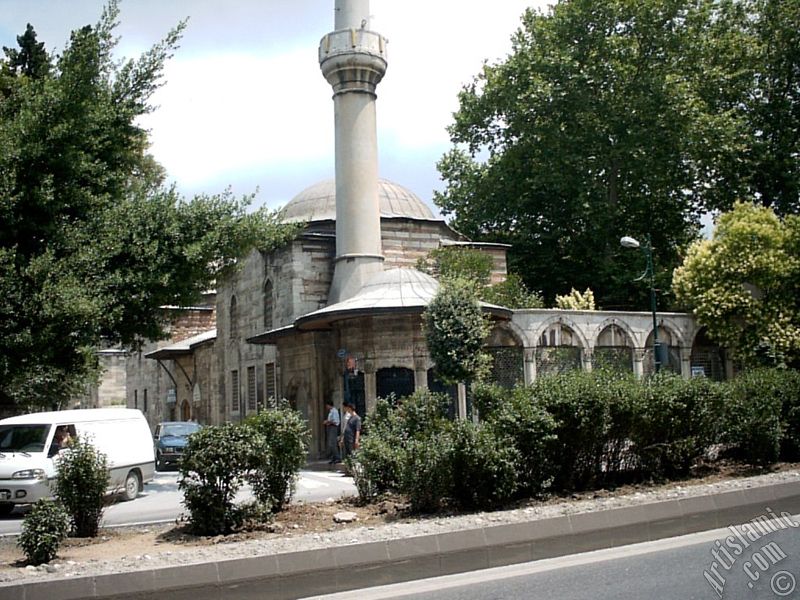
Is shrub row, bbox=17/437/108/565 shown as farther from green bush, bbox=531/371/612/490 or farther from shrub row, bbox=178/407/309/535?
green bush, bbox=531/371/612/490

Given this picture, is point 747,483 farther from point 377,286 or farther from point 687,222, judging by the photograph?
point 687,222

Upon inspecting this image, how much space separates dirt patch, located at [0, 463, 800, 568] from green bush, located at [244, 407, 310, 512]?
33cm

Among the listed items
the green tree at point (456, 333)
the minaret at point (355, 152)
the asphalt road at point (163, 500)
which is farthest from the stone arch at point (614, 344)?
the asphalt road at point (163, 500)

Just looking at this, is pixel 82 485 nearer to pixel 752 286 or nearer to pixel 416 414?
pixel 416 414

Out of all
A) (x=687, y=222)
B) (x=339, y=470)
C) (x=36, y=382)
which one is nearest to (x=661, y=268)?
(x=687, y=222)

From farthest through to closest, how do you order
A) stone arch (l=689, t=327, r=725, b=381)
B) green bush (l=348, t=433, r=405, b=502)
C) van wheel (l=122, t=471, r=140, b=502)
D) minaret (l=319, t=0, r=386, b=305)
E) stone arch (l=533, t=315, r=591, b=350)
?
stone arch (l=689, t=327, r=725, b=381) < minaret (l=319, t=0, r=386, b=305) < stone arch (l=533, t=315, r=591, b=350) < van wheel (l=122, t=471, r=140, b=502) < green bush (l=348, t=433, r=405, b=502)

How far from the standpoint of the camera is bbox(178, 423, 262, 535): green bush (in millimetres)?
9422

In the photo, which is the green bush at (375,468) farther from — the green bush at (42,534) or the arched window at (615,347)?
the arched window at (615,347)

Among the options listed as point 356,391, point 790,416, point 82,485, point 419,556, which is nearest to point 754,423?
point 790,416

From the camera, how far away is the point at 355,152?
25.8 metres

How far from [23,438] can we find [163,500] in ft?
8.96

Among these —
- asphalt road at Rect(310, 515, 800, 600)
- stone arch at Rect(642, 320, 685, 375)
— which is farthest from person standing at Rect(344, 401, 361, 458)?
stone arch at Rect(642, 320, 685, 375)

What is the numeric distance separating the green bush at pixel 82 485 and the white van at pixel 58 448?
9.02 feet

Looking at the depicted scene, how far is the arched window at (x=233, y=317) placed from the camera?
108ft
